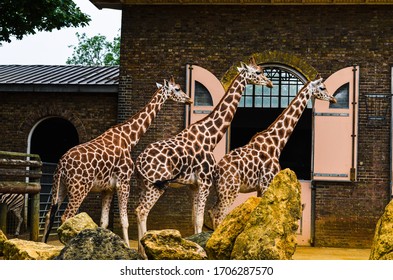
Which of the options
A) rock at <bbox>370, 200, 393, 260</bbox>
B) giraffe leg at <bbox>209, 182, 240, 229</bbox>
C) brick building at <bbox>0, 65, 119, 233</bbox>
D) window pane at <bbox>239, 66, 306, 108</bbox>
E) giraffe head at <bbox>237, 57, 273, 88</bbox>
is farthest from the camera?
window pane at <bbox>239, 66, 306, 108</bbox>

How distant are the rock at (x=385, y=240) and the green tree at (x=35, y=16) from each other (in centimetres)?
982

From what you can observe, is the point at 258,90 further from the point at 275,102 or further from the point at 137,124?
the point at 137,124

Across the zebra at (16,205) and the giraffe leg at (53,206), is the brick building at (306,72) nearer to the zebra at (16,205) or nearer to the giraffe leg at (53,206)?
the zebra at (16,205)

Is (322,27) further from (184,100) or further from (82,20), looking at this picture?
(82,20)

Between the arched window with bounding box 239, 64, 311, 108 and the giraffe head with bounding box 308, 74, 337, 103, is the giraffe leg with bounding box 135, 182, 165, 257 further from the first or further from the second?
the arched window with bounding box 239, 64, 311, 108

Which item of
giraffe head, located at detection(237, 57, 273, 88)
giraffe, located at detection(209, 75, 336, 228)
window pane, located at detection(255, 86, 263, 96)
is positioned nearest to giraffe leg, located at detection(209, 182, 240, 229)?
giraffe, located at detection(209, 75, 336, 228)

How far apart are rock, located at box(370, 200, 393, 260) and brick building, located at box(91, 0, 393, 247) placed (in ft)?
A: 20.5

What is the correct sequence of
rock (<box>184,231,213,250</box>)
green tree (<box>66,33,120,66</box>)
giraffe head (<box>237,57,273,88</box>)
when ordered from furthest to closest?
green tree (<box>66,33,120,66</box>)
giraffe head (<box>237,57,273,88</box>)
rock (<box>184,231,213,250</box>)

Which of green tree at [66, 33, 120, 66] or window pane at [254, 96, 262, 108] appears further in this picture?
green tree at [66, 33, 120, 66]

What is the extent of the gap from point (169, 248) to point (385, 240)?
2298mm

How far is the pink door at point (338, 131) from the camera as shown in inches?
532

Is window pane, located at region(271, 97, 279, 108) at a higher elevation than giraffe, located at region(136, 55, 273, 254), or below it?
higher

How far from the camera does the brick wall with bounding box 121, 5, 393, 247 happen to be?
13570 mm

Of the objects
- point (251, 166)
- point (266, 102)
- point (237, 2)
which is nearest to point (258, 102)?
point (266, 102)
